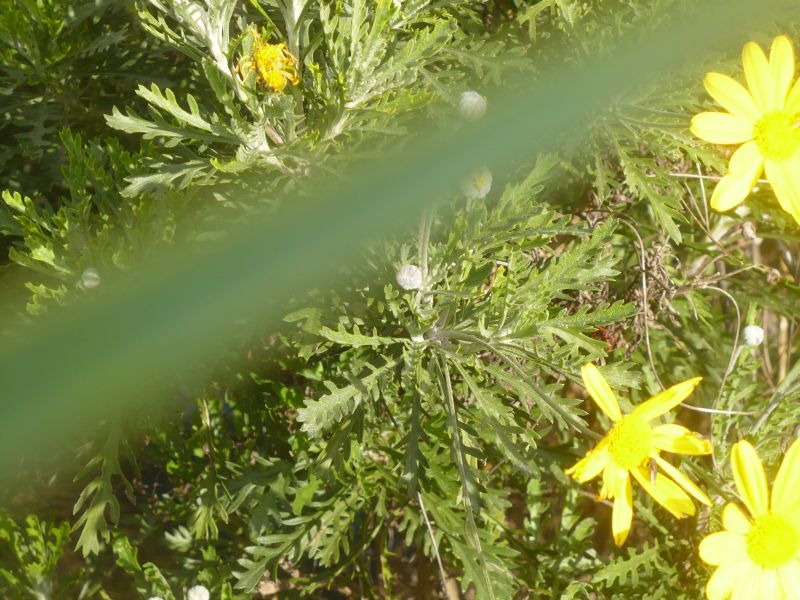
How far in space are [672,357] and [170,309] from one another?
1596 mm

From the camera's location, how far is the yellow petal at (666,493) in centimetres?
120

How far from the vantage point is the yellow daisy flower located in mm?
1316

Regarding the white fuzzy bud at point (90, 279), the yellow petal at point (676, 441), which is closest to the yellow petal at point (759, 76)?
the yellow petal at point (676, 441)

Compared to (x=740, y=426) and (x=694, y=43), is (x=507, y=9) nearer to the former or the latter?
(x=694, y=43)

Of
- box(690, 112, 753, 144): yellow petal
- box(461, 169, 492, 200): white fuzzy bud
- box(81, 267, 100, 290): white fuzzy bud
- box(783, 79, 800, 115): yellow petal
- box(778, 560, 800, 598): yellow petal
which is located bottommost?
box(778, 560, 800, 598): yellow petal

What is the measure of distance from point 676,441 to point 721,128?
520mm

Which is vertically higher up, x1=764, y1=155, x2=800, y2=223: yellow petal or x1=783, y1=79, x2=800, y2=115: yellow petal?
x1=783, y1=79, x2=800, y2=115: yellow petal

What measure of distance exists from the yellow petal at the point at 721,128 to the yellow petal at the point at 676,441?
0.47 meters

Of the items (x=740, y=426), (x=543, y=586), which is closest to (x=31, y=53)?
(x=543, y=586)

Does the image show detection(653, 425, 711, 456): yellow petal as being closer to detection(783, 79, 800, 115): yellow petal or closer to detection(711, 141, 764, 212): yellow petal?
detection(711, 141, 764, 212): yellow petal

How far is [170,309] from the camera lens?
0.77 meters

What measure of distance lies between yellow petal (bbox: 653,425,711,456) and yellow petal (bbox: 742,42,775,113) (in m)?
0.56

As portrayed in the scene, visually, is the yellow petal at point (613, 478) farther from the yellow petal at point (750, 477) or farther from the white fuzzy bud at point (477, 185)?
the white fuzzy bud at point (477, 185)

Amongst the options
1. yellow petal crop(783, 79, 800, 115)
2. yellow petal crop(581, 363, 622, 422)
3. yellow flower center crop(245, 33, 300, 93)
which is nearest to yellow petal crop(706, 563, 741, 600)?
yellow petal crop(581, 363, 622, 422)
